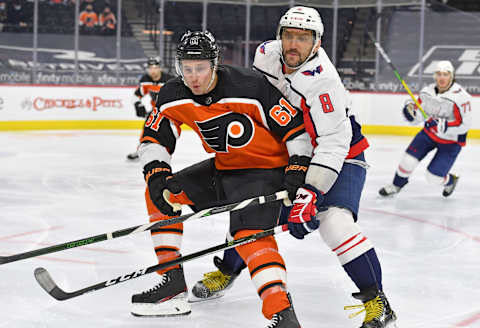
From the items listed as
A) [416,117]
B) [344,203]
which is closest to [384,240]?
[344,203]

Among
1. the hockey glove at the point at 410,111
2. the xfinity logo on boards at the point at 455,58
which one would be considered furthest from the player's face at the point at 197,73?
the xfinity logo on boards at the point at 455,58

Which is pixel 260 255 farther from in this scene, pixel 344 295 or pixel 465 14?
pixel 465 14

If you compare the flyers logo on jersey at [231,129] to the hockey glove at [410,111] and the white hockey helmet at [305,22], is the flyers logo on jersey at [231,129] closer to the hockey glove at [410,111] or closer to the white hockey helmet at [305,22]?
the white hockey helmet at [305,22]

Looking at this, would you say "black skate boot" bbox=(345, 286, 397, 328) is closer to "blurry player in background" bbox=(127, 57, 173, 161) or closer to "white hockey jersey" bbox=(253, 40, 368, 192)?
"white hockey jersey" bbox=(253, 40, 368, 192)

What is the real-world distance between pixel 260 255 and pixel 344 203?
1.05 feet

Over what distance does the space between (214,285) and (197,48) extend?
88 cm

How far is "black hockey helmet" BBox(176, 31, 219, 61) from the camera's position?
79.9 inches

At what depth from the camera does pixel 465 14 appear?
441 inches

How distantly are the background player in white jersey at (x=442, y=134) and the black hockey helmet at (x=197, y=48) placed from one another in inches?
122

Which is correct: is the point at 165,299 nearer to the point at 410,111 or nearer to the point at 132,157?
the point at 410,111

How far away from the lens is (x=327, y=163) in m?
2.00

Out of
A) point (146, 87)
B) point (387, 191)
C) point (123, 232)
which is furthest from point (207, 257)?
point (146, 87)

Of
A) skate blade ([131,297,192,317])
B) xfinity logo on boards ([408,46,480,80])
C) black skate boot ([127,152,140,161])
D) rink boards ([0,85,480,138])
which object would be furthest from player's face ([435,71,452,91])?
xfinity logo on boards ([408,46,480,80])

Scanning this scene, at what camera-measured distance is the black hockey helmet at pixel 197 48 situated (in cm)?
203
